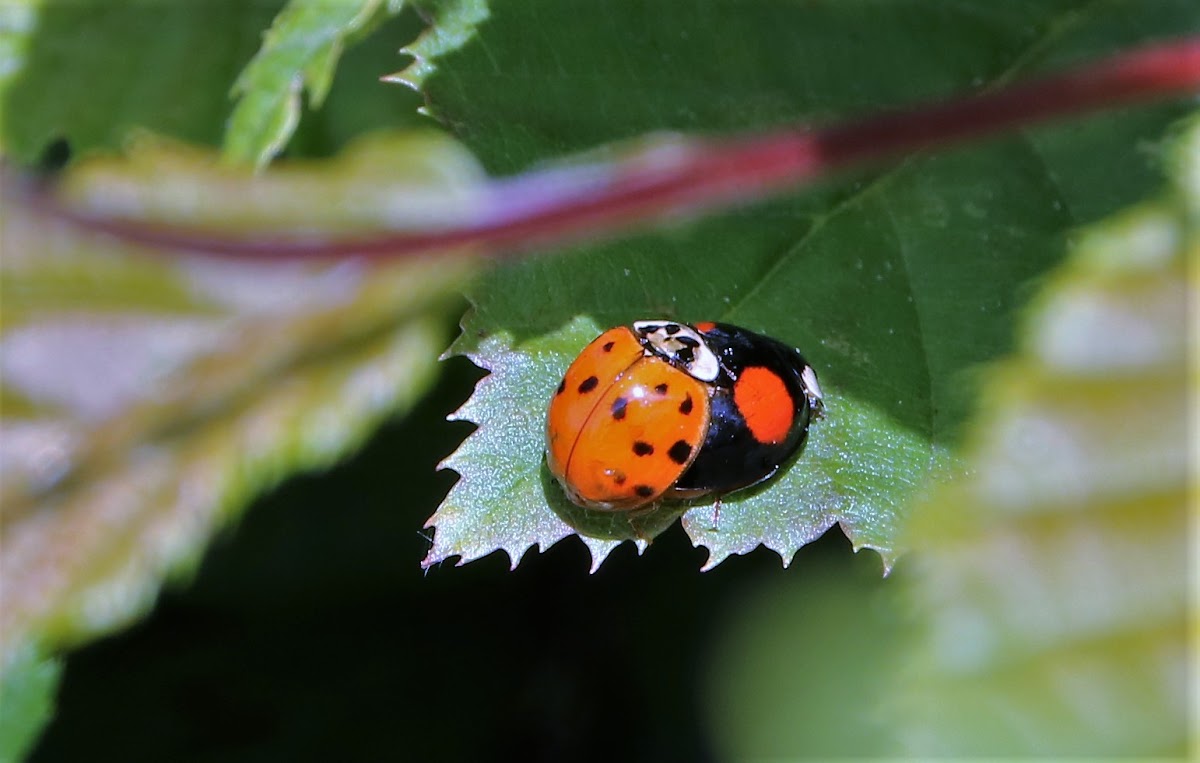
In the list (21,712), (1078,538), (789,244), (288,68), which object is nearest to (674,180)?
(1078,538)

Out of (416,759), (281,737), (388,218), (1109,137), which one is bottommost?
(416,759)

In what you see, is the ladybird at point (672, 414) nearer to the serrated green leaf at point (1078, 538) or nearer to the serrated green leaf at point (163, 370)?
the serrated green leaf at point (163, 370)

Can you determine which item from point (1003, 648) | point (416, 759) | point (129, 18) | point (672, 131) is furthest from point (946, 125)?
point (416, 759)

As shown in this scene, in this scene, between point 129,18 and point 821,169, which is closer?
point 821,169

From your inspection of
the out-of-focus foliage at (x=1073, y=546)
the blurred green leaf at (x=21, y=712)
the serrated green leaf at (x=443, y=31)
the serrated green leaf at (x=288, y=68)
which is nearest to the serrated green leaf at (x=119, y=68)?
the serrated green leaf at (x=288, y=68)

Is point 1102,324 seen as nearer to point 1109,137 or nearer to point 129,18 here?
point 1109,137

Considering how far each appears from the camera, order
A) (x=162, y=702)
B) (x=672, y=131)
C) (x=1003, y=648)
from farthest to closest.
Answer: (x=162, y=702) → (x=672, y=131) → (x=1003, y=648)

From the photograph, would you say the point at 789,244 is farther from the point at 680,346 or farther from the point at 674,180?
the point at 674,180
